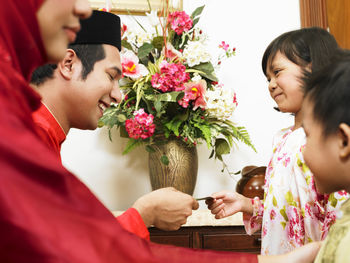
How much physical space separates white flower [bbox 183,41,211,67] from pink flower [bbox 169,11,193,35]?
0.24 ft

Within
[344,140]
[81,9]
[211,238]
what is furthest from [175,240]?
[81,9]

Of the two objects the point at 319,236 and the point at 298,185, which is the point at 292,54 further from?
the point at 319,236

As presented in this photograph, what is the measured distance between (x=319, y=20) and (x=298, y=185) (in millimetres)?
1401

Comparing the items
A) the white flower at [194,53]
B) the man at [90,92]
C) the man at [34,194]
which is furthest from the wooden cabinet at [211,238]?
the man at [34,194]

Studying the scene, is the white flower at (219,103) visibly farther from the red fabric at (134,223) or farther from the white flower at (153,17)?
the red fabric at (134,223)

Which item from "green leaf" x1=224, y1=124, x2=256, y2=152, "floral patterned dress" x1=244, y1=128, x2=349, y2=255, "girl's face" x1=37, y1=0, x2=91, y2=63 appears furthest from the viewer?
"green leaf" x1=224, y1=124, x2=256, y2=152

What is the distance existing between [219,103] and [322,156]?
3.19 ft

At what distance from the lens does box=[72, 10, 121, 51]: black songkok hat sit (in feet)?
4.41

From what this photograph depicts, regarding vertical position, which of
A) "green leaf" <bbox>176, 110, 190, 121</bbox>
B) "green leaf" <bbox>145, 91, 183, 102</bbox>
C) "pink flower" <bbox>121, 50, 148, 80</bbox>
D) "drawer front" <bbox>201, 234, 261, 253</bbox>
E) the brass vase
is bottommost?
"drawer front" <bbox>201, 234, 261, 253</bbox>

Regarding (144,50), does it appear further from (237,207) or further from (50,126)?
(237,207)

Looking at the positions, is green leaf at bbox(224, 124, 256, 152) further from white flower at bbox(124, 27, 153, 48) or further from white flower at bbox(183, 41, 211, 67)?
white flower at bbox(124, 27, 153, 48)

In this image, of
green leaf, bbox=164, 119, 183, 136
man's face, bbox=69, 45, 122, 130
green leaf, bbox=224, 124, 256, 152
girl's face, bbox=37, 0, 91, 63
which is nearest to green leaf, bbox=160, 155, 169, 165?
green leaf, bbox=164, 119, 183, 136

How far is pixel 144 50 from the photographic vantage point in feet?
5.96

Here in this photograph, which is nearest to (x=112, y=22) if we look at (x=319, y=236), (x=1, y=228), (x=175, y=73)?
(x=175, y=73)
